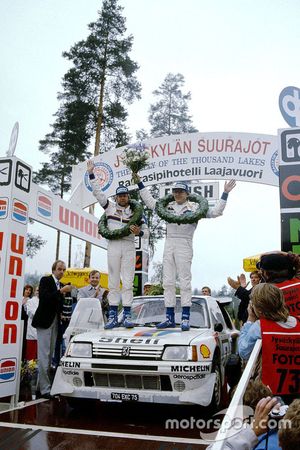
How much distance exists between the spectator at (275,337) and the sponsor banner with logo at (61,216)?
18.1ft

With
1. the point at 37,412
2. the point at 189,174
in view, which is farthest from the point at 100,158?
the point at 37,412

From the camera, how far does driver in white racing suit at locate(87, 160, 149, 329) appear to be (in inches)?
278

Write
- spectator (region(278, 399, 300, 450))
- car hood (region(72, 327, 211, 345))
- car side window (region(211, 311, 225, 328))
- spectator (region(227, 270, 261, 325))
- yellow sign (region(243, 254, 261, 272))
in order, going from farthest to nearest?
yellow sign (region(243, 254, 261, 272))
spectator (region(227, 270, 261, 325))
car side window (region(211, 311, 225, 328))
car hood (region(72, 327, 211, 345))
spectator (region(278, 399, 300, 450))

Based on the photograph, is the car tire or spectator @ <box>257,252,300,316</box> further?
the car tire

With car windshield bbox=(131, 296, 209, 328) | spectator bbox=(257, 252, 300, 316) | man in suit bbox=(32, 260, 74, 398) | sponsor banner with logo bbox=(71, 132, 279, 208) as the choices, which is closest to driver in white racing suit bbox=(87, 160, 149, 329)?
car windshield bbox=(131, 296, 209, 328)

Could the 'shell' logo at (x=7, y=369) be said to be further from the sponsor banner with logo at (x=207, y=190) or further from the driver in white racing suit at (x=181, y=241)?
the sponsor banner with logo at (x=207, y=190)

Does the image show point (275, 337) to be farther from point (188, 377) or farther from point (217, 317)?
point (217, 317)

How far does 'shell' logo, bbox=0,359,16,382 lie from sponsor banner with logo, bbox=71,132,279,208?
239 inches

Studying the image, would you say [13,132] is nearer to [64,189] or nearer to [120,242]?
[120,242]

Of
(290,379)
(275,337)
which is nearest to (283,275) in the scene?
(275,337)

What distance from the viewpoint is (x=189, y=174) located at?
10984 millimetres

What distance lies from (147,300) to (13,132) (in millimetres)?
3330

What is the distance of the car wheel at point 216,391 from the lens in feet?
17.2

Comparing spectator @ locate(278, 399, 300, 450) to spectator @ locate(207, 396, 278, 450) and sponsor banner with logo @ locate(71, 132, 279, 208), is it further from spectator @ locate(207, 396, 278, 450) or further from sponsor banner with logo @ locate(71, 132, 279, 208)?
sponsor banner with logo @ locate(71, 132, 279, 208)
